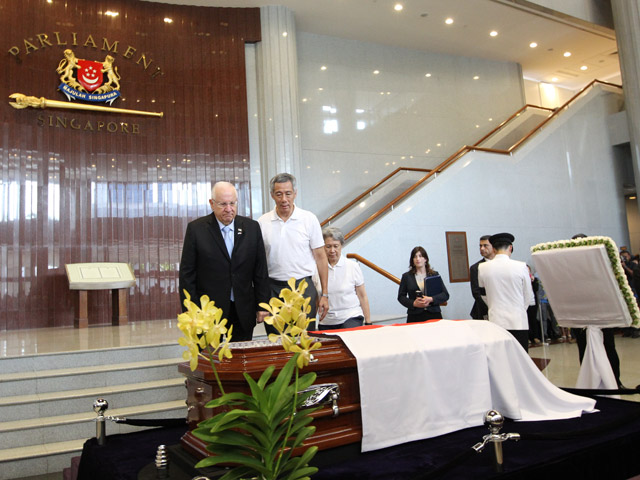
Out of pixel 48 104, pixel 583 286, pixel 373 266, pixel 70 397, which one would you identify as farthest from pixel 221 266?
pixel 48 104

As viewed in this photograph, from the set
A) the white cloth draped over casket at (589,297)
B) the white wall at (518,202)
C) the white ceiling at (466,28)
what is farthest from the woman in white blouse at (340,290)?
the white ceiling at (466,28)

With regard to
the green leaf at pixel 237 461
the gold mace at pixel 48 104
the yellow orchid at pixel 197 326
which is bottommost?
the green leaf at pixel 237 461

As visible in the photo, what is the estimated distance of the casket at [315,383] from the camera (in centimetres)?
187

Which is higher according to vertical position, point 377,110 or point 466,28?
point 466,28

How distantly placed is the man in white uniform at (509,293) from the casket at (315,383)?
263cm

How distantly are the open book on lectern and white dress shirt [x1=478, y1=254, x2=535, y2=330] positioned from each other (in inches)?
9.6

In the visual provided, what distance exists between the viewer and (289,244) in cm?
347

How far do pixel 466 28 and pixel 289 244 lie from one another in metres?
10.3

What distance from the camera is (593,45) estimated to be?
13656 millimetres

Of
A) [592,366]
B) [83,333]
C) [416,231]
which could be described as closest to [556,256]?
[592,366]

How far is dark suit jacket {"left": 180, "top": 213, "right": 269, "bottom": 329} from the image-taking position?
3.14 m

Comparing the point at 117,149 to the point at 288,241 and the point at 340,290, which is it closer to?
the point at 340,290

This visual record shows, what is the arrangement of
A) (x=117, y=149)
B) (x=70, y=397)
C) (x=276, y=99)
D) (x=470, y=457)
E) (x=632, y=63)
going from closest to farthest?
(x=470, y=457) < (x=70, y=397) < (x=117, y=149) < (x=276, y=99) < (x=632, y=63)

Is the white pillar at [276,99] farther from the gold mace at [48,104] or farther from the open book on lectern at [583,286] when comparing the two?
the open book on lectern at [583,286]
